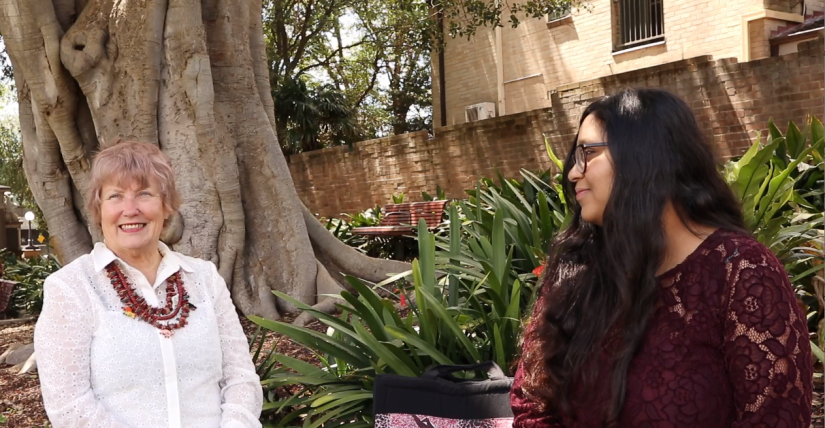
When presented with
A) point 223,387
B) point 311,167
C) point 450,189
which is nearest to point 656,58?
point 450,189

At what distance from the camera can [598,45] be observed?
→ 680 inches

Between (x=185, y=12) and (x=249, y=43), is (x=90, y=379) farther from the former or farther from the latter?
(x=249, y=43)

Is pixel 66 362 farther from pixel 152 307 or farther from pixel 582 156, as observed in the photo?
pixel 582 156

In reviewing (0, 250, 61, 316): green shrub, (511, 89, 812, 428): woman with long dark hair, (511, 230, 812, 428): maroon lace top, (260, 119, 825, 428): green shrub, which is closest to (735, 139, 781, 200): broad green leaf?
(260, 119, 825, 428): green shrub

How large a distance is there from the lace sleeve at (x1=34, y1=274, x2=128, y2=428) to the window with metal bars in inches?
624

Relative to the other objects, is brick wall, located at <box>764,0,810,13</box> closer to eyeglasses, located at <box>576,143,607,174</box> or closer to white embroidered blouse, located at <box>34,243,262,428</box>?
eyeglasses, located at <box>576,143,607,174</box>

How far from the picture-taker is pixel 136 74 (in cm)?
655

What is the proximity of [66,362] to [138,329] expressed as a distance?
0.20 m

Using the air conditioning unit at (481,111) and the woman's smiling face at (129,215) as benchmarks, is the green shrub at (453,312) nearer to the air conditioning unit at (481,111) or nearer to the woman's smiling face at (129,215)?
the woman's smiling face at (129,215)

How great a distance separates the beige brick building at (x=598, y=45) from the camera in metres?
15.0

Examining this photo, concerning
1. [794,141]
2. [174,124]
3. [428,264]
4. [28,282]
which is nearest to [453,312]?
[428,264]

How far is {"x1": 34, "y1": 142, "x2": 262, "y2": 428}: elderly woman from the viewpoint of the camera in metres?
2.15

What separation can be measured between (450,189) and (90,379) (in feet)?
42.4

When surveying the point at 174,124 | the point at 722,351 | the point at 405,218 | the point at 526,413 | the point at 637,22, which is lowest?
the point at 405,218
